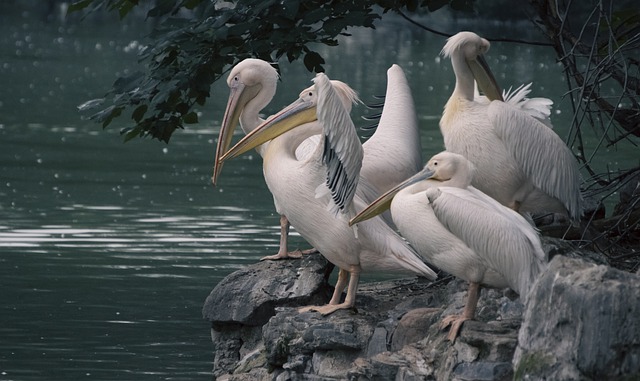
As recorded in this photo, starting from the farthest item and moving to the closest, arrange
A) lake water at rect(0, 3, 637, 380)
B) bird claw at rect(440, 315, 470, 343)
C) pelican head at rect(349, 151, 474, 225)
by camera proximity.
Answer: lake water at rect(0, 3, 637, 380) → pelican head at rect(349, 151, 474, 225) → bird claw at rect(440, 315, 470, 343)

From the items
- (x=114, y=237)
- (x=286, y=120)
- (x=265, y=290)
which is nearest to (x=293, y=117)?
(x=286, y=120)

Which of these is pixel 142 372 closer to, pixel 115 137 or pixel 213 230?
pixel 213 230

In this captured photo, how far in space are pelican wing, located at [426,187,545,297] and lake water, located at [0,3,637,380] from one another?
2.34 meters

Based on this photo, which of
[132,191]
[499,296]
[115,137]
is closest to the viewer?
[499,296]

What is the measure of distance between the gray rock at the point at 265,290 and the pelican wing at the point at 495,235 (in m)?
1.62

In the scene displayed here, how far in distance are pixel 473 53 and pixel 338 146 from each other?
115 cm

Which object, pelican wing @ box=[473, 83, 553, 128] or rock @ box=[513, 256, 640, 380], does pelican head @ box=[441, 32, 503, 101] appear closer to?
pelican wing @ box=[473, 83, 553, 128]

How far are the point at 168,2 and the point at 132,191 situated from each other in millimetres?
6704

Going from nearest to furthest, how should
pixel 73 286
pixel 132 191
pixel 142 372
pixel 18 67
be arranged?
pixel 142 372 < pixel 73 286 < pixel 132 191 < pixel 18 67

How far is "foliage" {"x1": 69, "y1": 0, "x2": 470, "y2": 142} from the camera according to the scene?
7094 mm

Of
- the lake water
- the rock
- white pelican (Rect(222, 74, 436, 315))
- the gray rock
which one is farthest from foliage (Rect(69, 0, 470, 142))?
the rock

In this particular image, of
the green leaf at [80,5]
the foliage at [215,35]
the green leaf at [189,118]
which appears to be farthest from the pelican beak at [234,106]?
the green leaf at [80,5]

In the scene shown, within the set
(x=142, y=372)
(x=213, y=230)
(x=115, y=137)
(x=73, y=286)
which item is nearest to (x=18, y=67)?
(x=115, y=137)

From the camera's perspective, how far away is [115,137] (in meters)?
18.5
